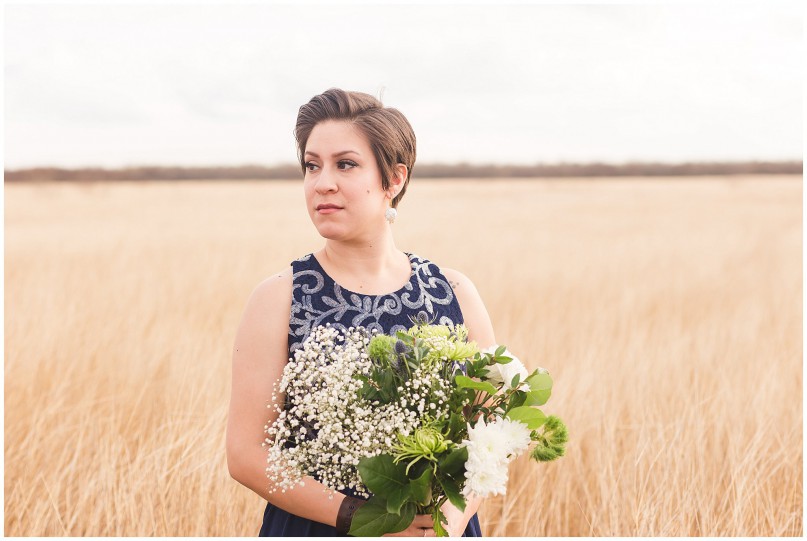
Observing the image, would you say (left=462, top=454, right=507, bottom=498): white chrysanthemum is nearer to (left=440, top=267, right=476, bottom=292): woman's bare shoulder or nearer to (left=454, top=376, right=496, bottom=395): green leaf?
(left=454, top=376, right=496, bottom=395): green leaf

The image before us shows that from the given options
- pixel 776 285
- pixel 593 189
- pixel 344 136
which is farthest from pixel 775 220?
pixel 344 136

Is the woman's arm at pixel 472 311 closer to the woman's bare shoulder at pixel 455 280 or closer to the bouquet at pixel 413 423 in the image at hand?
the woman's bare shoulder at pixel 455 280

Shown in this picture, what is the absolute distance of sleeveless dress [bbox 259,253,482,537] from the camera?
168 cm

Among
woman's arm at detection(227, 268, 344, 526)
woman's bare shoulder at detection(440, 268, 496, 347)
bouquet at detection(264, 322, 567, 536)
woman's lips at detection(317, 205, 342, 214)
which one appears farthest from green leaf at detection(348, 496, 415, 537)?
woman's lips at detection(317, 205, 342, 214)

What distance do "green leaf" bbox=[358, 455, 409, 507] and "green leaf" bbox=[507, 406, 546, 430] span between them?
243mm

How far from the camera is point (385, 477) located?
4.64ft

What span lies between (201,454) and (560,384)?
182 centimetres

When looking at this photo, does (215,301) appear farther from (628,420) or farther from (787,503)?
(787,503)

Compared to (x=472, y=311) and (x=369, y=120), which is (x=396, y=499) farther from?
(x=369, y=120)

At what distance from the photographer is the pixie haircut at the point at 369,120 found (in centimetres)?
170

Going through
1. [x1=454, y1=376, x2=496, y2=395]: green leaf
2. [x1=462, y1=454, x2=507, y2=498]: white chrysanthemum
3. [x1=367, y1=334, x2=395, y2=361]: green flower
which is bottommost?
[x1=462, y1=454, x2=507, y2=498]: white chrysanthemum

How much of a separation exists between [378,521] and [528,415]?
0.38 metres

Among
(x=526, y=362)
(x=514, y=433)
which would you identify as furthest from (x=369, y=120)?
(x=526, y=362)

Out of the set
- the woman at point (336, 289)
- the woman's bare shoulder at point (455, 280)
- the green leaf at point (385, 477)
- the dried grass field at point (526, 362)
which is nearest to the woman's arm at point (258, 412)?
the woman at point (336, 289)
